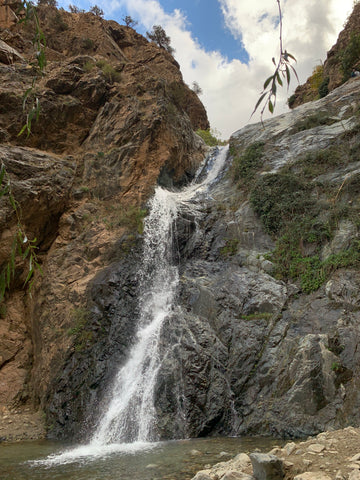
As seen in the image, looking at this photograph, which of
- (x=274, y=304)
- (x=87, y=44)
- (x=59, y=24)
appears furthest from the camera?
(x=59, y=24)

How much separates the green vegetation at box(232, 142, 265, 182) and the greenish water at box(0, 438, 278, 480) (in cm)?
1256

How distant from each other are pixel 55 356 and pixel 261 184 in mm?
10925

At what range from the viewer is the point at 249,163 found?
694 inches

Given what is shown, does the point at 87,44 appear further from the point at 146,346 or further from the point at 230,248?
the point at 146,346

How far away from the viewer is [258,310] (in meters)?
10.6

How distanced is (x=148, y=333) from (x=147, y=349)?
25.6 inches

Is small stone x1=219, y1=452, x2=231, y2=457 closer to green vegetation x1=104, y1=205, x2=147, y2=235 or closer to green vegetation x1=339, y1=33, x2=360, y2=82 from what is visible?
green vegetation x1=104, y1=205, x2=147, y2=235

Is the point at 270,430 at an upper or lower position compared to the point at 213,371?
lower

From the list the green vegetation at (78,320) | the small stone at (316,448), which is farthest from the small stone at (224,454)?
the green vegetation at (78,320)

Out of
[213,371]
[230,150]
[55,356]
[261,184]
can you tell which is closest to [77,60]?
[230,150]

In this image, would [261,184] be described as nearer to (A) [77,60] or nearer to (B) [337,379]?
(B) [337,379]

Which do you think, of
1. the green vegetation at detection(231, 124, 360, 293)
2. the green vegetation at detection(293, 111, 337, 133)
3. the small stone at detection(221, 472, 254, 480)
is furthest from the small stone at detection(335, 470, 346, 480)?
the green vegetation at detection(293, 111, 337, 133)

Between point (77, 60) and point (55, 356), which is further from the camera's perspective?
point (77, 60)

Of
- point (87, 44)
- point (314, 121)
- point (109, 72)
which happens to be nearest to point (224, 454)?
point (314, 121)
